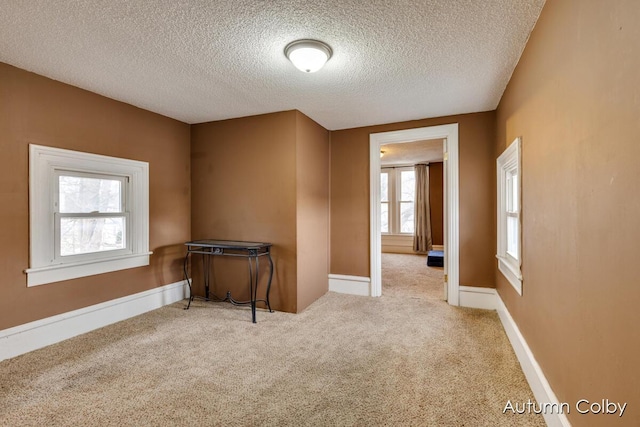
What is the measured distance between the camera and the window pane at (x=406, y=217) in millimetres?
8023

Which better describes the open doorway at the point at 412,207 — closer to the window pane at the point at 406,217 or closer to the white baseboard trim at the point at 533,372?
the window pane at the point at 406,217

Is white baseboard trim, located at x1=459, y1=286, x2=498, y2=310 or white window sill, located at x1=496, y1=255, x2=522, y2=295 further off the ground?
white window sill, located at x1=496, y1=255, x2=522, y2=295

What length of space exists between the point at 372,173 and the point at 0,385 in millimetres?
3982

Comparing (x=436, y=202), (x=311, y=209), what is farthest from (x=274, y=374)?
(x=436, y=202)

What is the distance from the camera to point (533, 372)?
6.07 ft

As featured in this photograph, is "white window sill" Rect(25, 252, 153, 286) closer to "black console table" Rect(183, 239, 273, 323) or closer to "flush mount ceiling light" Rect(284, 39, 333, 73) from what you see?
"black console table" Rect(183, 239, 273, 323)

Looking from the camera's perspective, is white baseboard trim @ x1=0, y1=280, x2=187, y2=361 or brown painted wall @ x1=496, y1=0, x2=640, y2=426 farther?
white baseboard trim @ x1=0, y1=280, x2=187, y2=361

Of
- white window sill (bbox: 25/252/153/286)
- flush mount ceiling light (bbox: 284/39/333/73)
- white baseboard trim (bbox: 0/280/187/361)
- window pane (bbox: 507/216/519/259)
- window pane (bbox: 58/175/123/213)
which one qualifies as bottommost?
white baseboard trim (bbox: 0/280/187/361)

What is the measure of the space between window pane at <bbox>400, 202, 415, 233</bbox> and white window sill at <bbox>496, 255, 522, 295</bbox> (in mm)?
4976

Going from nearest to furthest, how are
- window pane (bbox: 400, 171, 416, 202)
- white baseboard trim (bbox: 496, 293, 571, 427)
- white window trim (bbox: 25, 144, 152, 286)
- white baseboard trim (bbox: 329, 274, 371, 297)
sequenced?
white baseboard trim (bbox: 496, 293, 571, 427), white window trim (bbox: 25, 144, 152, 286), white baseboard trim (bbox: 329, 274, 371, 297), window pane (bbox: 400, 171, 416, 202)

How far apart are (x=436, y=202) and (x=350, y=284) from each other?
4673 millimetres

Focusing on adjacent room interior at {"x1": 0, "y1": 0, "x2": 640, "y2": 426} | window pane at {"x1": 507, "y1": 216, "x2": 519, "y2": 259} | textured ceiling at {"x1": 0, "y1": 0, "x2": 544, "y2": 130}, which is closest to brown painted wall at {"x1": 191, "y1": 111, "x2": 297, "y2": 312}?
adjacent room interior at {"x1": 0, "y1": 0, "x2": 640, "y2": 426}

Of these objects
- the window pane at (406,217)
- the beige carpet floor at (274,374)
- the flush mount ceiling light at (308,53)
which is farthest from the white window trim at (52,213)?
the window pane at (406,217)

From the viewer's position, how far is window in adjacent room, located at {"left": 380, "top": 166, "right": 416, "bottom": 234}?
26.3ft
